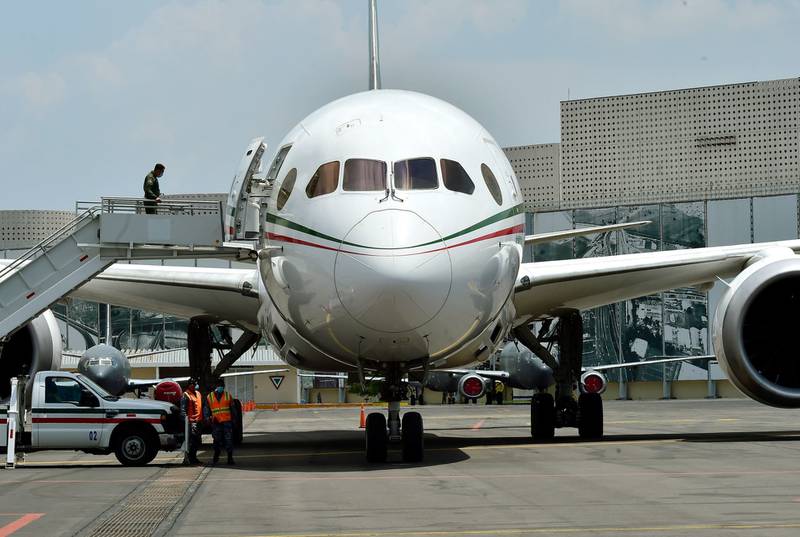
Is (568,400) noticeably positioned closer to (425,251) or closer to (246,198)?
(246,198)

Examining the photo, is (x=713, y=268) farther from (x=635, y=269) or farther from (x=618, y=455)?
(x=618, y=455)

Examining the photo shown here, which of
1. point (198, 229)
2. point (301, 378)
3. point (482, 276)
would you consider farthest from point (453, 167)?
point (301, 378)

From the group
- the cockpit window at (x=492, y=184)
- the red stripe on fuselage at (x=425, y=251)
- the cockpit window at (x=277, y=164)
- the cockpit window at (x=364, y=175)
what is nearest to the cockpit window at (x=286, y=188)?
the red stripe on fuselage at (x=425, y=251)

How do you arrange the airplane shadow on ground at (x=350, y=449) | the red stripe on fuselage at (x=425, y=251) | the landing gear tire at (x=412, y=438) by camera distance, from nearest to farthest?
the red stripe on fuselage at (x=425, y=251)
the landing gear tire at (x=412, y=438)
the airplane shadow on ground at (x=350, y=449)

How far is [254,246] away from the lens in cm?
1658

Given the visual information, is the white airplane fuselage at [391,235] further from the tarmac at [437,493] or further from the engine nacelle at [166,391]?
the engine nacelle at [166,391]

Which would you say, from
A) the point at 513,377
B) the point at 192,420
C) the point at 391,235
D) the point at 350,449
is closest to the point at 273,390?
the point at 513,377

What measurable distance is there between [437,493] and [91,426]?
757 centimetres

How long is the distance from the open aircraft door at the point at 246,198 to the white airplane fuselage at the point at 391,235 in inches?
16.7

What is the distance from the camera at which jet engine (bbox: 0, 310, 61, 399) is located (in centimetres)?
1970

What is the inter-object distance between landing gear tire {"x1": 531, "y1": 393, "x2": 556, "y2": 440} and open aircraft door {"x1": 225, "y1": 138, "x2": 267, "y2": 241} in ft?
24.3

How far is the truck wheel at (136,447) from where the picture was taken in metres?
17.5

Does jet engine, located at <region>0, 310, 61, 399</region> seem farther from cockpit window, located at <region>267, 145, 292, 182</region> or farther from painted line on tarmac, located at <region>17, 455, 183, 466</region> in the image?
cockpit window, located at <region>267, 145, 292, 182</region>

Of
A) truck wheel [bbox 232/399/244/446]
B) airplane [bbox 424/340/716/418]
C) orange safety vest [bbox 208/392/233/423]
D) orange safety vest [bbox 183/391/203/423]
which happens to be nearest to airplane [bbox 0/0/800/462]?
orange safety vest [bbox 208/392/233/423]
